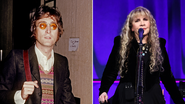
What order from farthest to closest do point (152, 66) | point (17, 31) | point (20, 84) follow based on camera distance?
point (17, 31)
point (152, 66)
point (20, 84)

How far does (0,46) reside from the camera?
3.31m

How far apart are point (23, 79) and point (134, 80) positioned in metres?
0.86

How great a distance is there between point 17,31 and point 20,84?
1.19m

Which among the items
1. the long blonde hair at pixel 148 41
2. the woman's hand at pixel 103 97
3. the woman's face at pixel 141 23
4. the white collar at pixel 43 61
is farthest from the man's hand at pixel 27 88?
the woman's face at pixel 141 23

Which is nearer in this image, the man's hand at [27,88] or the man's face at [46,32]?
the man's hand at [27,88]

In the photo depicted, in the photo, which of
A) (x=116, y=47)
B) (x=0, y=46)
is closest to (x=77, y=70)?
(x=116, y=47)

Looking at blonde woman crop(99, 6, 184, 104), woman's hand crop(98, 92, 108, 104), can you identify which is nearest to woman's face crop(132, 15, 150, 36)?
blonde woman crop(99, 6, 184, 104)

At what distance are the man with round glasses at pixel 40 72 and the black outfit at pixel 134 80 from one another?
396mm

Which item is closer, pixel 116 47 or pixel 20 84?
pixel 20 84

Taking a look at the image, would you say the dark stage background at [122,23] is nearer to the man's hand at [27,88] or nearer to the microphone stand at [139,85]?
the microphone stand at [139,85]

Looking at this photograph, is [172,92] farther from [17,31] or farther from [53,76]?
[17,31]

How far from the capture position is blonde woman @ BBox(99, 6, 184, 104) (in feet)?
5.83

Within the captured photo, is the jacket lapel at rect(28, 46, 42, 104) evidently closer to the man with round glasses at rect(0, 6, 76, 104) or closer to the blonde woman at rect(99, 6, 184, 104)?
the man with round glasses at rect(0, 6, 76, 104)

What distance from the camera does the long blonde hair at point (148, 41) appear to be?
5.90ft
